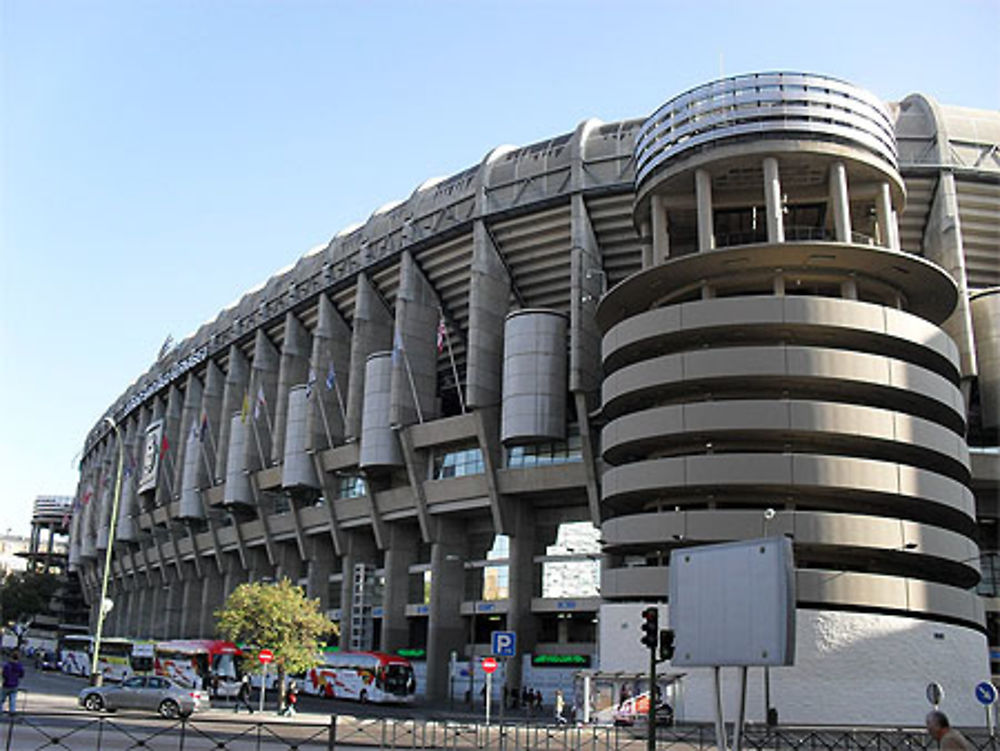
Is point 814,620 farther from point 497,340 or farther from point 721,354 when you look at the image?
point 497,340

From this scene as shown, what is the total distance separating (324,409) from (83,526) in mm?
70112

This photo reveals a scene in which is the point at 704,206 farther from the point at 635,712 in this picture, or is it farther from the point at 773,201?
the point at 635,712

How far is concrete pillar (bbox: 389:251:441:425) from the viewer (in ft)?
224

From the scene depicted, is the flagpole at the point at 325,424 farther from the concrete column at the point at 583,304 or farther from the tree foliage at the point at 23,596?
the tree foliage at the point at 23,596

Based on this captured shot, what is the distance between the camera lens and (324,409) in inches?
3059

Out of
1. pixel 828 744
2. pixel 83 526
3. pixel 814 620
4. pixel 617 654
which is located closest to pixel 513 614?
pixel 617 654

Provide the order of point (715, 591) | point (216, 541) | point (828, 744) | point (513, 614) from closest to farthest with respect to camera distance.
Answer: point (715, 591), point (828, 744), point (513, 614), point (216, 541)

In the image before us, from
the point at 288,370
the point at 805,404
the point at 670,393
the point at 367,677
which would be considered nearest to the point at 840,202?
the point at 805,404

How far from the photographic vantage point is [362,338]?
74250 millimetres

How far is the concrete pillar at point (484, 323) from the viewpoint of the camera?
6325 centimetres

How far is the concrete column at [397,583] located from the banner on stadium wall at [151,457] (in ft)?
137

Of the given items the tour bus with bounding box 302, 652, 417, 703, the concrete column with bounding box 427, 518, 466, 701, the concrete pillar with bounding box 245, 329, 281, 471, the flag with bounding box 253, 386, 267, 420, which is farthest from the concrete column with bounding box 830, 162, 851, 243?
the concrete pillar with bounding box 245, 329, 281, 471

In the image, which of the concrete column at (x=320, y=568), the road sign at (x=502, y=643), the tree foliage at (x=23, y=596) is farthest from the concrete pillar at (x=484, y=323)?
the tree foliage at (x=23, y=596)

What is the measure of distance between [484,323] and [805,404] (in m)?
22.6
